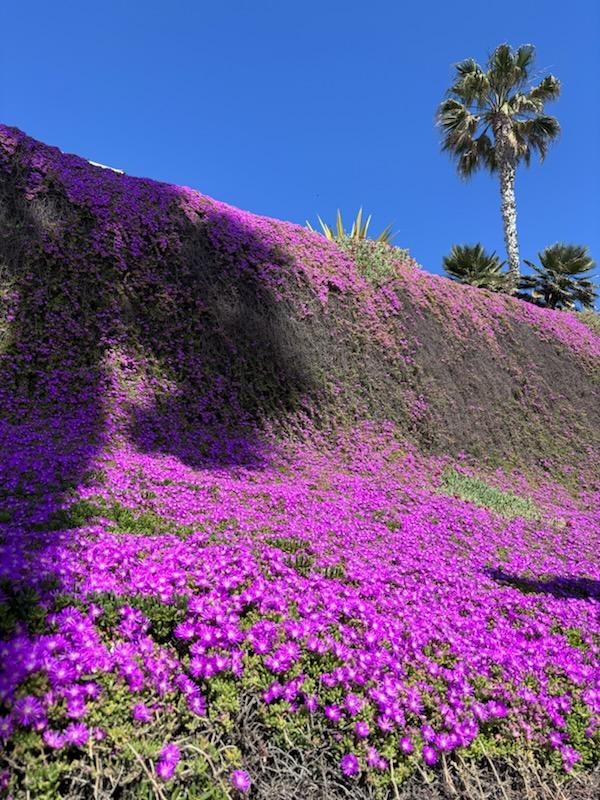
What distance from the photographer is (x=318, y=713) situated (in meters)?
2.66

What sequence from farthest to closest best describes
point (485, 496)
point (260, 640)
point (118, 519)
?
1. point (485, 496)
2. point (118, 519)
3. point (260, 640)

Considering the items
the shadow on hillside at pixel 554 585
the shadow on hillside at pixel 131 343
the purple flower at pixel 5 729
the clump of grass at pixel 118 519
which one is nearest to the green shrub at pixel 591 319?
the shadow on hillside at pixel 131 343

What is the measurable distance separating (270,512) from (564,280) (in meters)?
23.1

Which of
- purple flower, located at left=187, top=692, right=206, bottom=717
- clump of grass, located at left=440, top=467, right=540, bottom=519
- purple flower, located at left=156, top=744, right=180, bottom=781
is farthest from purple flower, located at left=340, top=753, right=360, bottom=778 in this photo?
clump of grass, located at left=440, top=467, right=540, bottom=519

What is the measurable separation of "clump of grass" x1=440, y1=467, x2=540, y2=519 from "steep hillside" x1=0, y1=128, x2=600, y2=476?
4.19ft

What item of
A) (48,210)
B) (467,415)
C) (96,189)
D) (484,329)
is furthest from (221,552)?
(484,329)

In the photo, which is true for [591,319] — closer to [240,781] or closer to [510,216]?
[510,216]

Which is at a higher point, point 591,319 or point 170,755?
point 591,319

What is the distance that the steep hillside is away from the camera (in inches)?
357

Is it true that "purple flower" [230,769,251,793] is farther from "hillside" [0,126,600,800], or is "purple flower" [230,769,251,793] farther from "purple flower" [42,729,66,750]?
"purple flower" [42,729,66,750]

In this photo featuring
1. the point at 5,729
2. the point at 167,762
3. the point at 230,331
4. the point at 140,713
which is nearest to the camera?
the point at 5,729

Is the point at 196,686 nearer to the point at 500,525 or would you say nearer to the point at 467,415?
the point at 500,525

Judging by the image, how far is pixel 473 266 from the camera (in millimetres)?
22562

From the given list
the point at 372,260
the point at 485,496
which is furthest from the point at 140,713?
the point at 372,260
